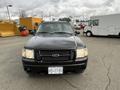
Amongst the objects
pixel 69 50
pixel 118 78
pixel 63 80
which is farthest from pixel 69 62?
pixel 118 78

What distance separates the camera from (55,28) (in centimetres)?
582

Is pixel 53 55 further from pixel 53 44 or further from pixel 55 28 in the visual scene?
pixel 55 28

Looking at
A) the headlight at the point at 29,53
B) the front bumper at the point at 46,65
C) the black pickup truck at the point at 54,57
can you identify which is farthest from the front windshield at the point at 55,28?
the front bumper at the point at 46,65

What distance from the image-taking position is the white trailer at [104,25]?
17.1 metres

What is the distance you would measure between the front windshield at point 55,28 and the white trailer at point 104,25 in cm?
1254

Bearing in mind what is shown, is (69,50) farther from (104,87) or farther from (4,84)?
(4,84)

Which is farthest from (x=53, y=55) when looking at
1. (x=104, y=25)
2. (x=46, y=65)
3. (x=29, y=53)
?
(x=104, y=25)

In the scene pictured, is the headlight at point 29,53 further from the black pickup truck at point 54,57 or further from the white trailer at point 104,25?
the white trailer at point 104,25

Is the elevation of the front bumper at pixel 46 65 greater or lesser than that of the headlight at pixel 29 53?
lesser

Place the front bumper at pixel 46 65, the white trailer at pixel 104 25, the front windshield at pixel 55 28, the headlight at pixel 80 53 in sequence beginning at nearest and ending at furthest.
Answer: the front bumper at pixel 46 65, the headlight at pixel 80 53, the front windshield at pixel 55 28, the white trailer at pixel 104 25

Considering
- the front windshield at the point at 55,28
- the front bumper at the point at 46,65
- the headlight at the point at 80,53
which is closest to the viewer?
the front bumper at the point at 46,65

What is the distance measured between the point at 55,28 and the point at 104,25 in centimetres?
1341

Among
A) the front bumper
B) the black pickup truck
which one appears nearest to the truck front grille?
the black pickup truck

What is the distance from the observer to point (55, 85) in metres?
4.12
